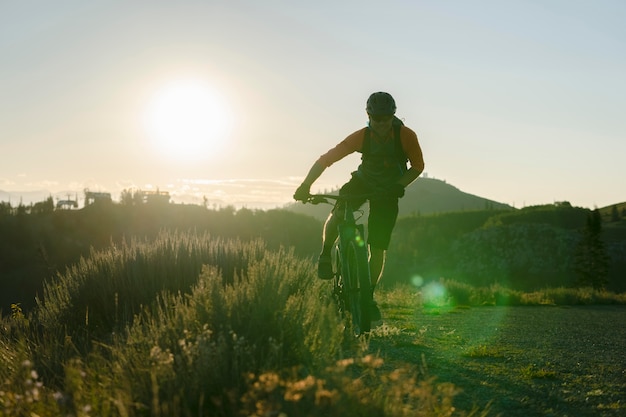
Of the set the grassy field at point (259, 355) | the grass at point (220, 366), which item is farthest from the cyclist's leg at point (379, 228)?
the grass at point (220, 366)

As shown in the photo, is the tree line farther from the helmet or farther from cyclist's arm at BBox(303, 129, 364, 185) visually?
the helmet

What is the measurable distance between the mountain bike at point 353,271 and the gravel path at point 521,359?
403 millimetres

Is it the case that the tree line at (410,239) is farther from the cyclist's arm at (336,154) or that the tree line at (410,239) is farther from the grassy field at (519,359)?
the cyclist's arm at (336,154)

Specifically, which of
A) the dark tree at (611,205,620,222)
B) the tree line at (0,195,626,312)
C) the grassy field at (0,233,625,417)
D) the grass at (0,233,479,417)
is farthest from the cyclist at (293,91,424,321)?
the dark tree at (611,205,620,222)

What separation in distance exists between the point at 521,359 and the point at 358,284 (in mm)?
1841

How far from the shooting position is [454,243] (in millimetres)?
143500

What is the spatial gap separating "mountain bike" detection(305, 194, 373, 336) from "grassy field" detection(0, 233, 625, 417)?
0.26m

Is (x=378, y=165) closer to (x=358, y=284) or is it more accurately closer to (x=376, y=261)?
(x=376, y=261)

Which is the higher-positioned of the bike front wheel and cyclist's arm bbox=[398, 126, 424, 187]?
cyclist's arm bbox=[398, 126, 424, 187]

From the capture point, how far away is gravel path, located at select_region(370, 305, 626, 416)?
5.39m

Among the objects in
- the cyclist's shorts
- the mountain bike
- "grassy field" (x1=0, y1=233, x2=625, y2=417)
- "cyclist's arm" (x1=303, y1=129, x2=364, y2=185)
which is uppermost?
"cyclist's arm" (x1=303, y1=129, x2=364, y2=185)

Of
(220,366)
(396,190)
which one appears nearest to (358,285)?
(396,190)

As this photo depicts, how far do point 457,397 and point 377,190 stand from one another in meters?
2.50

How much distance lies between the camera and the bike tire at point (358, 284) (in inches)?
275
